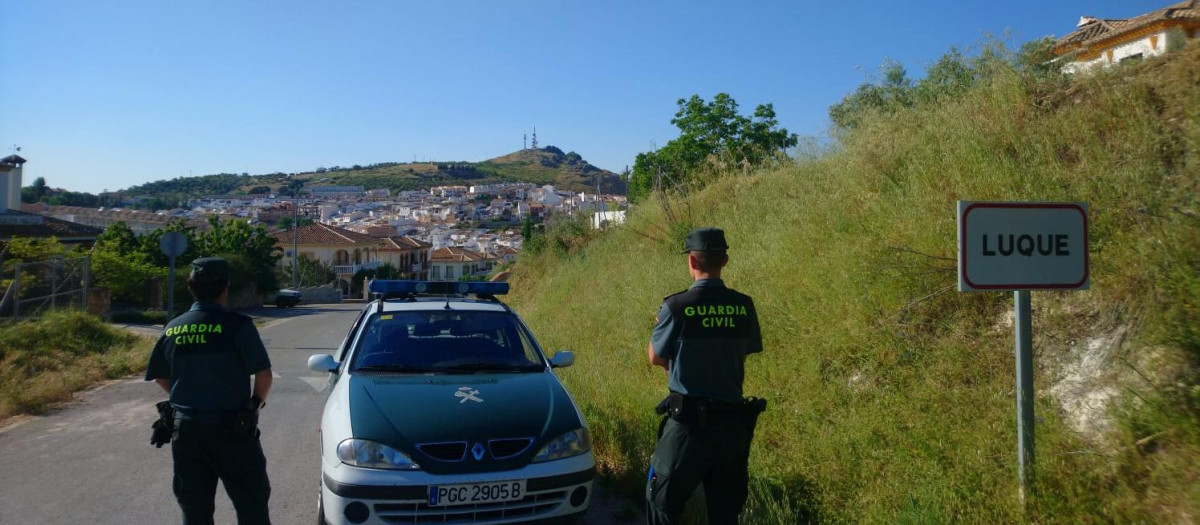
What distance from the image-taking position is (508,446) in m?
4.38

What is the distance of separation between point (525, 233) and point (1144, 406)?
22.9 meters

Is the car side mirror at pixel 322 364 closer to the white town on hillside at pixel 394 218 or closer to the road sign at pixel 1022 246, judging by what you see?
the road sign at pixel 1022 246

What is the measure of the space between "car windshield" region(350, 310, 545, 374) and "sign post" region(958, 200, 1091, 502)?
320 cm

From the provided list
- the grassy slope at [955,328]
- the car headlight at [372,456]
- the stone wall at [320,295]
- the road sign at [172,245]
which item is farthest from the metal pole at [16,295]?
the stone wall at [320,295]

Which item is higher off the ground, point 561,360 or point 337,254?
point 337,254

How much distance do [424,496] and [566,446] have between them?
925 mm

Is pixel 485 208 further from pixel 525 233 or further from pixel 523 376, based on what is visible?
pixel 523 376

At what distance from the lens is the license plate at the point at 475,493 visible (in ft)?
13.4

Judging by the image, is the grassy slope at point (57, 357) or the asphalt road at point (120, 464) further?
the grassy slope at point (57, 357)

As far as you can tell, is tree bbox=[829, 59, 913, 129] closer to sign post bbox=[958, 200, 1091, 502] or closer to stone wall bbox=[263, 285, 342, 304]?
sign post bbox=[958, 200, 1091, 502]

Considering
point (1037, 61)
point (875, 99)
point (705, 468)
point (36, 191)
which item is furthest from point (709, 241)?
point (36, 191)

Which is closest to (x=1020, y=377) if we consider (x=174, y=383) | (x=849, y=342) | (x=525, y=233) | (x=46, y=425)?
(x=849, y=342)

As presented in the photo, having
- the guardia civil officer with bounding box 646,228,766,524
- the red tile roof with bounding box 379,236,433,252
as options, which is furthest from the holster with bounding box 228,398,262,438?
the red tile roof with bounding box 379,236,433,252

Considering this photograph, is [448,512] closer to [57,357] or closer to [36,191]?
[57,357]
